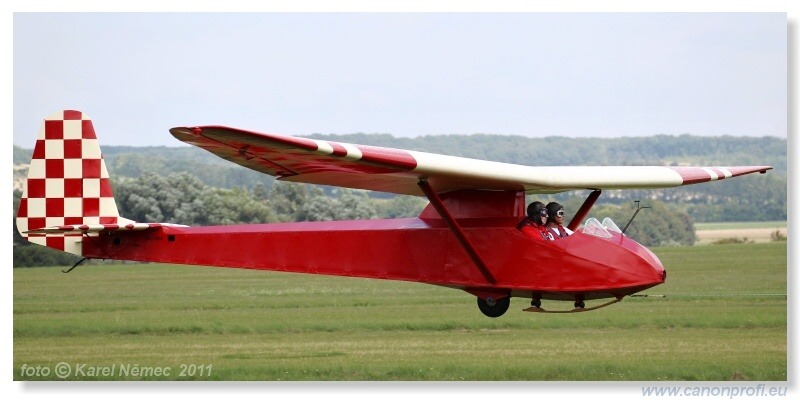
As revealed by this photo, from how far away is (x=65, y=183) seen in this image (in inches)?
696

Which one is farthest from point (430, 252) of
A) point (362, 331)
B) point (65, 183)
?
point (362, 331)

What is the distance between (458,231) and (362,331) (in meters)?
12.2

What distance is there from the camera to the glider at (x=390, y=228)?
45.7ft

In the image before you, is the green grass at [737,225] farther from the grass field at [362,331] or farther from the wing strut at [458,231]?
the wing strut at [458,231]

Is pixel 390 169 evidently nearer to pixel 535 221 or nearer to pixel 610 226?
pixel 535 221

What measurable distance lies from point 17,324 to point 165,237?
41.0 ft

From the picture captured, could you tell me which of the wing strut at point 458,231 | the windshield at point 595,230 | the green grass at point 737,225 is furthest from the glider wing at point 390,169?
the green grass at point 737,225

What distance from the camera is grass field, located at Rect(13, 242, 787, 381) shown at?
22469 mm

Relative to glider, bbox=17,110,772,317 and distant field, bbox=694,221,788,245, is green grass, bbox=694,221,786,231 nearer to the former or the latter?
distant field, bbox=694,221,788,245

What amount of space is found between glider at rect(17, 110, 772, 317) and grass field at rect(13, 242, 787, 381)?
5.32 m

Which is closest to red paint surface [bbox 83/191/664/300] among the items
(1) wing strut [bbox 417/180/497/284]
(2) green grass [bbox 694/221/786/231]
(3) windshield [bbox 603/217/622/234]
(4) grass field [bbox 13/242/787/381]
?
(1) wing strut [bbox 417/180/497/284]

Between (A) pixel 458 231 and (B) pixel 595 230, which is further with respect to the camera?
(A) pixel 458 231
